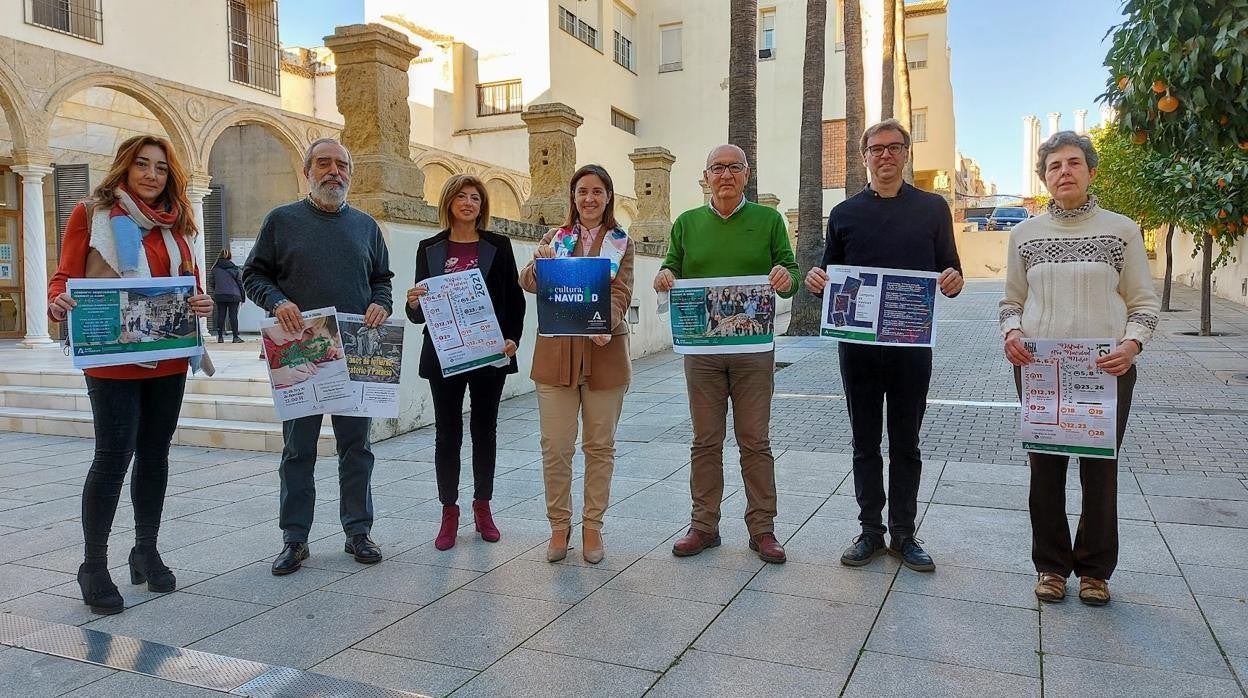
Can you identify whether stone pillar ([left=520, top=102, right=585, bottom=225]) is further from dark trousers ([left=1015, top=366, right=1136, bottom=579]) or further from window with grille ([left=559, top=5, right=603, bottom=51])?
window with grille ([left=559, top=5, right=603, bottom=51])

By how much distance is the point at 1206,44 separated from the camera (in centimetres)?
511

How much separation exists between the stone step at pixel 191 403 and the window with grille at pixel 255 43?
12.5 m

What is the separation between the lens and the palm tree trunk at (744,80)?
1184cm

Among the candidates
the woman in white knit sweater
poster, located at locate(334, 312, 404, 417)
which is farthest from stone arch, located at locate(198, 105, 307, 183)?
the woman in white knit sweater

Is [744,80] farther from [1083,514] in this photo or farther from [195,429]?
[1083,514]

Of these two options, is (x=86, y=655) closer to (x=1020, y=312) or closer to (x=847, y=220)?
(x=847, y=220)

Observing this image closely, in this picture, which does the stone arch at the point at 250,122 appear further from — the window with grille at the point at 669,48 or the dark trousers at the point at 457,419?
the window with grille at the point at 669,48

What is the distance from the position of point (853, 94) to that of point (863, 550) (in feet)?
50.7

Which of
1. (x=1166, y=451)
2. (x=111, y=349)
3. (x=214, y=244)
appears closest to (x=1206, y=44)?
(x=1166, y=451)

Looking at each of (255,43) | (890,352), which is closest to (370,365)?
(890,352)

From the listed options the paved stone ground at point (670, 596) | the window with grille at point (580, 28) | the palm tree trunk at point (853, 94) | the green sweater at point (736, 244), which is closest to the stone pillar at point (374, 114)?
the paved stone ground at point (670, 596)

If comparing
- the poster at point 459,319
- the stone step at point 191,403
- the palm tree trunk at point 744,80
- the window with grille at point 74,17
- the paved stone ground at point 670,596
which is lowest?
the paved stone ground at point 670,596

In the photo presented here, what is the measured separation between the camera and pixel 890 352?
415 centimetres

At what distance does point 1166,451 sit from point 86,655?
7021 millimetres
